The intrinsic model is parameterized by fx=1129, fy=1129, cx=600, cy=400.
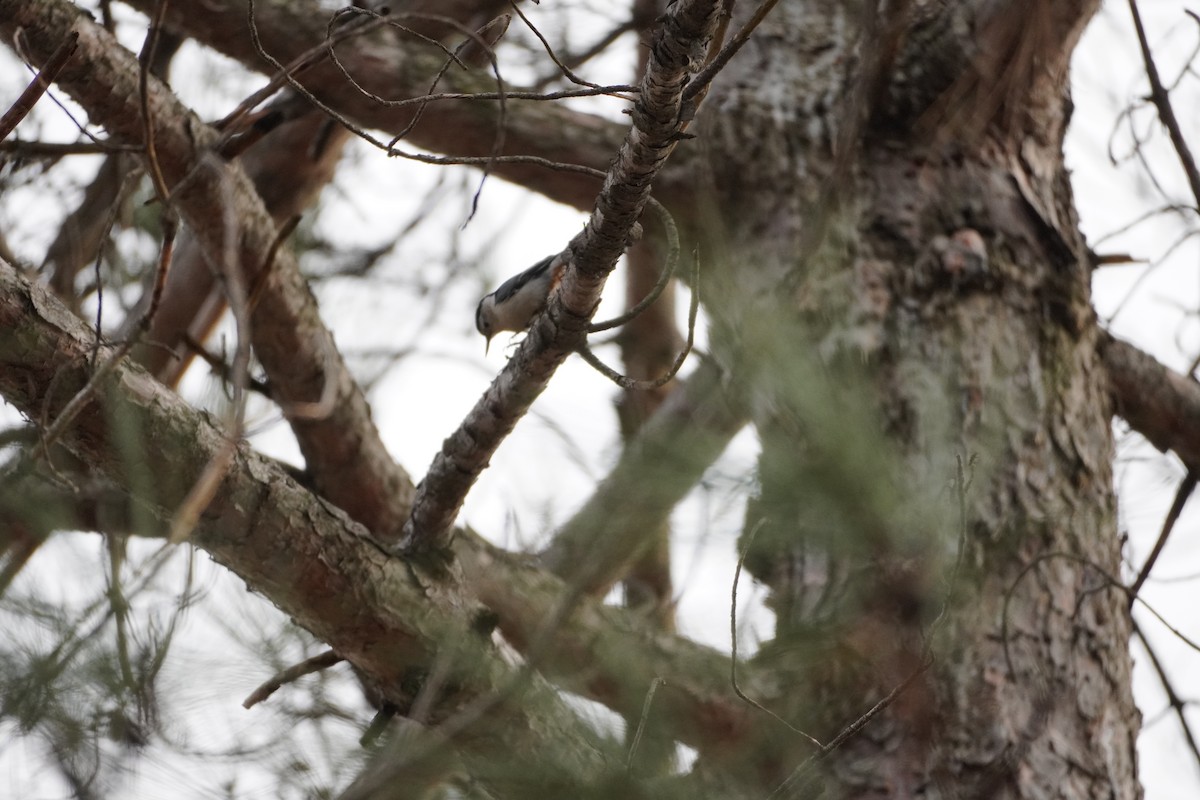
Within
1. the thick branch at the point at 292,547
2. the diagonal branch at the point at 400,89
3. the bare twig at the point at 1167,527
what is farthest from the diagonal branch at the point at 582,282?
the bare twig at the point at 1167,527

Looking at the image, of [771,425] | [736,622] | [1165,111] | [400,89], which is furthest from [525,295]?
[1165,111]

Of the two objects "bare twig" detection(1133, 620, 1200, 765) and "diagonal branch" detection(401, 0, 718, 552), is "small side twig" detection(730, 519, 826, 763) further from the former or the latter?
"bare twig" detection(1133, 620, 1200, 765)

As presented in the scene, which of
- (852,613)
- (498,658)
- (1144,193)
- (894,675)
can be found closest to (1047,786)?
(894,675)

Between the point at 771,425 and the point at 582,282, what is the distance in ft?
1.45

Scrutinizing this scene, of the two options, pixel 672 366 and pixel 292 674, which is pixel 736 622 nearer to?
pixel 672 366

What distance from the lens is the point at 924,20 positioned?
83.9 inches

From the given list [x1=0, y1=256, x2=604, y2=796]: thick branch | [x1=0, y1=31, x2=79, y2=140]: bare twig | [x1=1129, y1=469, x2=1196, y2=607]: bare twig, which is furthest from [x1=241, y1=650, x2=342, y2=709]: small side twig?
[x1=1129, y1=469, x2=1196, y2=607]: bare twig

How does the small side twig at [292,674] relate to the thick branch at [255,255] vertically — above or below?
below

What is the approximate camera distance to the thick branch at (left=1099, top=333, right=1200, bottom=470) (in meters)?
2.05

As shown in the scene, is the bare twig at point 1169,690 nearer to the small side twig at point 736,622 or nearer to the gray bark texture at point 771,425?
the gray bark texture at point 771,425

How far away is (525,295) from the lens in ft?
5.28

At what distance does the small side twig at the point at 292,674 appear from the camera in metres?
1.45

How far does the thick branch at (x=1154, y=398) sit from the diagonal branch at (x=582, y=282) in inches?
48.6

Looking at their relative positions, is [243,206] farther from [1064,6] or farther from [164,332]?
[1064,6]
